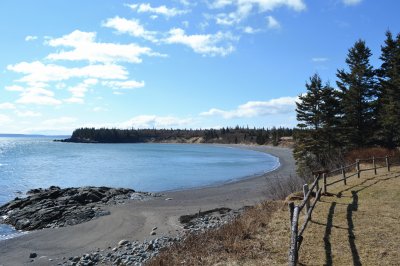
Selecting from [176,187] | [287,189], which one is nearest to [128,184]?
[176,187]

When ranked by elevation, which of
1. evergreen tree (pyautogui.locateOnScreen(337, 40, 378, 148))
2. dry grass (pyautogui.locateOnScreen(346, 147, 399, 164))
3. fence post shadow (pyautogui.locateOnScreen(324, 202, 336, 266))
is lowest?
fence post shadow (pyautogui.locateOnScreen(324, 202, 336, 266))

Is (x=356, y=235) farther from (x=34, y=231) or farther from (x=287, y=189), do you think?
(x=34, y=231)

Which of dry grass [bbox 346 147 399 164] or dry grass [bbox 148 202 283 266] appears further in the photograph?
dry grass [bbox 346 147 399 164]

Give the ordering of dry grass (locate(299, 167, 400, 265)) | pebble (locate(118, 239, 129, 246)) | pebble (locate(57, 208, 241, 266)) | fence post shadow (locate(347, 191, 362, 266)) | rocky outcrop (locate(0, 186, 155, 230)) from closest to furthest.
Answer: fence post shadow (locate(347, 191, 362, 266)) < dry grass (locate(299, 167, 400, 265)) < pebble (locate(57, 208, 241, 266)) < pebble (locate(118, 239, 129, 246)) < rocky outcrop (locate(0, 186, 155, 230))

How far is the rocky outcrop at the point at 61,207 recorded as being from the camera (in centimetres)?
2658

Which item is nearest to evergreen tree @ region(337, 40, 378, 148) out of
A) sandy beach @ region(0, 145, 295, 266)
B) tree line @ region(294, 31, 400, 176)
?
tree line @ region(294, 31, 400, 176)

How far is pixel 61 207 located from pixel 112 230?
8.86 meters

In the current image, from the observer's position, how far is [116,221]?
84.1ft

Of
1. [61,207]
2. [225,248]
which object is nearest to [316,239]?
[225,248]

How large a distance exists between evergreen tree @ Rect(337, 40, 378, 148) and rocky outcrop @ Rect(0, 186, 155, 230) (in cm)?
2090

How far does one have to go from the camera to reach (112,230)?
23203 millimetres

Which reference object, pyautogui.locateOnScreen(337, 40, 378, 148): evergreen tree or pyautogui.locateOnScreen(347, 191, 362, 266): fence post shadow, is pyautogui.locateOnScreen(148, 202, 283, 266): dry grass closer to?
pyautogui.locateOnScreen(347, 191, 362, 266): fence post shadow

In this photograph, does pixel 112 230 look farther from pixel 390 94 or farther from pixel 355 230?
pixel 390 94

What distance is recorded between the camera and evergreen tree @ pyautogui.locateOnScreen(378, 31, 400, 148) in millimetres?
32750
